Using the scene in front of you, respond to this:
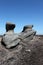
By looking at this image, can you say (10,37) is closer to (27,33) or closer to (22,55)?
(22,55)

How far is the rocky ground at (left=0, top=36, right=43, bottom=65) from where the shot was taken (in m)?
9.90

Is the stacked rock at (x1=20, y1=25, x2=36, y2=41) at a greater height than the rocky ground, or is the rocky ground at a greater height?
the stacked rock at (x1=20, y1=25, x2=36, y2=41)

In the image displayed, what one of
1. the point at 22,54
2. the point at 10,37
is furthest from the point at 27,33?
the point at 22,54

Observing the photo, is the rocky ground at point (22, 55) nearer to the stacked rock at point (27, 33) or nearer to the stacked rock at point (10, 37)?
the stacked rock at point (10, 37)

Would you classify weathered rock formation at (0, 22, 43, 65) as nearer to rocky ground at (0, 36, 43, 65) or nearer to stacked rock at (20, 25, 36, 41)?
rocky ground at (0, 36, 43, 65)

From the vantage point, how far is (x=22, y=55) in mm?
10781

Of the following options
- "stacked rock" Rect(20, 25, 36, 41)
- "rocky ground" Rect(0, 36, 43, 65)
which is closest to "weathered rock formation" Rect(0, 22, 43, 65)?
"rocky ground" Rect(0, 36, 43, 65)

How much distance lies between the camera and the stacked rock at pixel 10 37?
11398 millimetres

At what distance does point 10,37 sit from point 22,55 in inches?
61.1

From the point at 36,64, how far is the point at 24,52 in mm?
1635

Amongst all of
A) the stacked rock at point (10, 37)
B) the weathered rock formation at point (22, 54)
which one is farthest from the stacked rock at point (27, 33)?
the stacked rock at point (10, 37)

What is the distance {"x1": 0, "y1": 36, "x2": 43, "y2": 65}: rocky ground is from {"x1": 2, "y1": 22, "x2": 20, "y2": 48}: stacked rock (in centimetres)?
29

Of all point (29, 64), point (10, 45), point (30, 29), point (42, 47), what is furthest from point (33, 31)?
point (29, 64)

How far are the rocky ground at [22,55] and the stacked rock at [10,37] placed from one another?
11.2 inches
